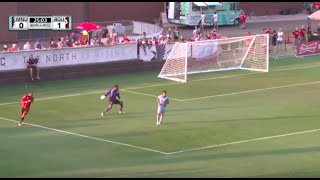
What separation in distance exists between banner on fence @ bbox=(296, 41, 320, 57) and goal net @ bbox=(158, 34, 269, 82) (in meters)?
5.23

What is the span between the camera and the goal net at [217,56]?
47.4m

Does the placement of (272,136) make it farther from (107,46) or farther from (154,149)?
(107,46)

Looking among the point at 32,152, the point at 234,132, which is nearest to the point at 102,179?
the point at 32,152

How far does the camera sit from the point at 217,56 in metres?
50.3

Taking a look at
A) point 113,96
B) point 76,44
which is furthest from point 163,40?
point 113,96

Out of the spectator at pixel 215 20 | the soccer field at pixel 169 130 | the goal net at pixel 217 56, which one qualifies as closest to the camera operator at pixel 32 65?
the soccer field at pixel 169 130

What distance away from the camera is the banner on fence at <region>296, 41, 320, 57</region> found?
56844 mm

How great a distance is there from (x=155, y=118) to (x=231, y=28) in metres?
37.0

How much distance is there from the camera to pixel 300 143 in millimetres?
30891

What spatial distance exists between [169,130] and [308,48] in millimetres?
26702

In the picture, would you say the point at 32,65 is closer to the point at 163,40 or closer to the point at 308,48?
the point at 163,40

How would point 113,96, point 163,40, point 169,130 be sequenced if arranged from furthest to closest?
1. point 163,40
2. point 113,96
3. point 169,130

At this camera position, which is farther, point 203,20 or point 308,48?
point 203,20

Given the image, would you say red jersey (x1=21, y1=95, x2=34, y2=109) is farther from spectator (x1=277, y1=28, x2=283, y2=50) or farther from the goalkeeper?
spectator (x1=277, y1=28, x2=283, y2=50)
